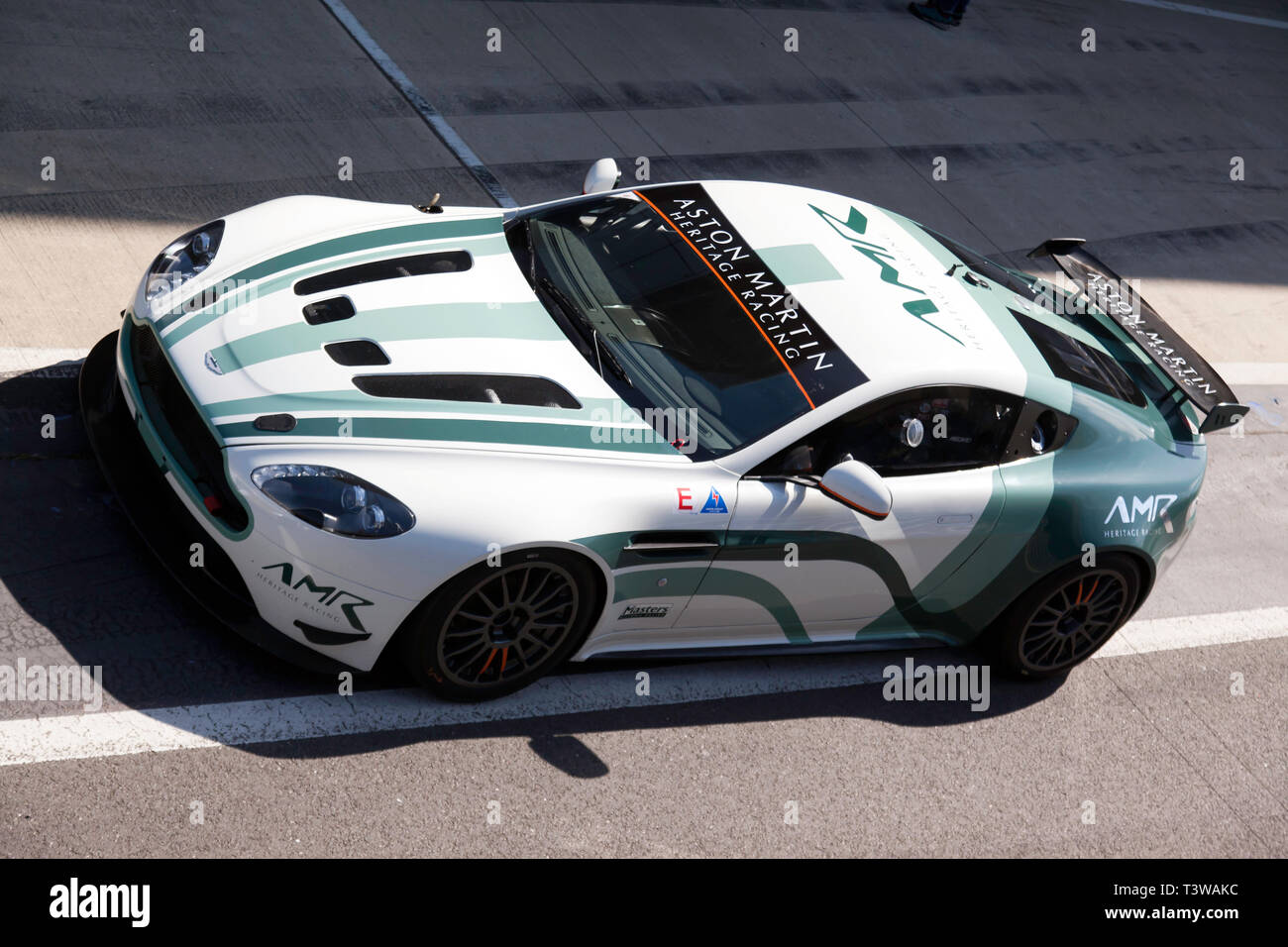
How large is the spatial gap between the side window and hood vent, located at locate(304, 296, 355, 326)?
1614 mm

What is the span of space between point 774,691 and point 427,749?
1494 millimetres

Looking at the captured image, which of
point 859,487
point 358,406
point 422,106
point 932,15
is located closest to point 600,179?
point 358,406

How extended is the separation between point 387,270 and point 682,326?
1169 mm

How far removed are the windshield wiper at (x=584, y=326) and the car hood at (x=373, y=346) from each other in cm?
7

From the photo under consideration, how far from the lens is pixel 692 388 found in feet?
16.0

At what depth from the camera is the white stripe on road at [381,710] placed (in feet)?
14.1

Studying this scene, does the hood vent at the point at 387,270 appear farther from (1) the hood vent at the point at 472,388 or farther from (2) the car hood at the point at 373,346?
(1) the hood vent at the point at 472,388

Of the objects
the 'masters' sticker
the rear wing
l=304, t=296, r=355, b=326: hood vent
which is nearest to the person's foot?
the rear wing

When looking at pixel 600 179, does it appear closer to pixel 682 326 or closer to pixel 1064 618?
pixel 682 326

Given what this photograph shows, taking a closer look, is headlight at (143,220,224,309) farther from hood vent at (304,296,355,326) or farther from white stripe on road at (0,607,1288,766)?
white stripe on road at (0,607,1288,766)

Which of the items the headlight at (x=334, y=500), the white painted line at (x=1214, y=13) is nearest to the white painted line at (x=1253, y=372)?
the headlight at (x=334, y=500)
